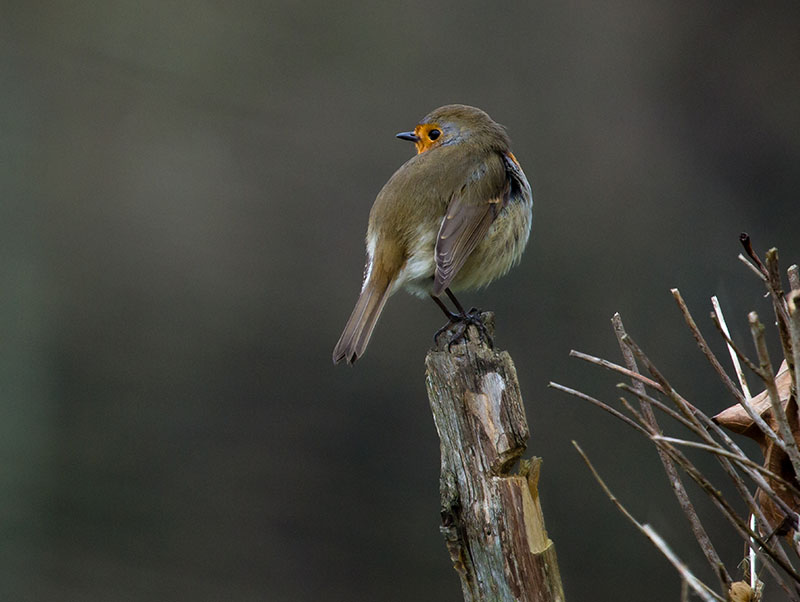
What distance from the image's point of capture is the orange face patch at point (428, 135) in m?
4.38

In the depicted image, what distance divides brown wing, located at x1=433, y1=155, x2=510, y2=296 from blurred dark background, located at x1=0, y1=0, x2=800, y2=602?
9.50 ft

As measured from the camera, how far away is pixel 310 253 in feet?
25.5

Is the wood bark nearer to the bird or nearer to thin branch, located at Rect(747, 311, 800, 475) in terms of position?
thin branch, located at Rect(747, 311, 800, 475)

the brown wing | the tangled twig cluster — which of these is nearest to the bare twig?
the tangled twig cluster

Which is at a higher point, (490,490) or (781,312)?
(490,490)

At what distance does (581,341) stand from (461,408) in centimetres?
466

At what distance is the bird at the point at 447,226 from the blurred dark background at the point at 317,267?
2.76m

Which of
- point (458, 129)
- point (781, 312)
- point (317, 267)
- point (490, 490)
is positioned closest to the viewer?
point (781, 312)

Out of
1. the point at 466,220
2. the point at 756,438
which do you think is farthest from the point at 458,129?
the point at 756,438

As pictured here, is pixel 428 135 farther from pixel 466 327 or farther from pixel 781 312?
pixel 781 312

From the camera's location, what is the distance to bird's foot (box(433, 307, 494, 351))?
3.23 metres

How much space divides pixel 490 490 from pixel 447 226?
1.69 meters

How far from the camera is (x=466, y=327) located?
3.40m

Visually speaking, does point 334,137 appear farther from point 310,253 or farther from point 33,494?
point 33,494
